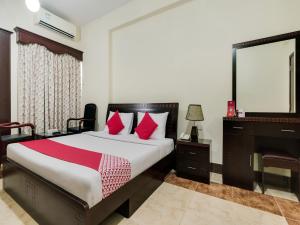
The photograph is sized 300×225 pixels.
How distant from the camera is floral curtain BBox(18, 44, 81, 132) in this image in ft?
11.0

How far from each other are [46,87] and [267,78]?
14.2 ft

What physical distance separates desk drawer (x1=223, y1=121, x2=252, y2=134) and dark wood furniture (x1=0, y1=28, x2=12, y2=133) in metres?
4.00

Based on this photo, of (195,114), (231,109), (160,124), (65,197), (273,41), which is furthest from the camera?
(160,124)

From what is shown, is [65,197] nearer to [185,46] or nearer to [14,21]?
[185,46]

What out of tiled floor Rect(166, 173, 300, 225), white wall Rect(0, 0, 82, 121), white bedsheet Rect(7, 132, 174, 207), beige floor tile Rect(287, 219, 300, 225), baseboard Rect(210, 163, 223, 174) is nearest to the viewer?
white bedsheet Rect(7, 132, 174, 207)

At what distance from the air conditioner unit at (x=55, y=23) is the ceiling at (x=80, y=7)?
154mm

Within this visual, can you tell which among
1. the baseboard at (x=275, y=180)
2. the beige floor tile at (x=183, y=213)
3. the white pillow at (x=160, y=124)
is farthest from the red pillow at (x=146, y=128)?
the baseboard at (x=275, y=180)

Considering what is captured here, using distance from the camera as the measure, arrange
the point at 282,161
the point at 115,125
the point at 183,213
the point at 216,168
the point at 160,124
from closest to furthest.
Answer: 1. the point at 183,213
2. the point at 282,161
3. the point at 216,168
4. the point at 160,124
5. the point at 115,125

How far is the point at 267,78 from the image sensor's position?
238cm

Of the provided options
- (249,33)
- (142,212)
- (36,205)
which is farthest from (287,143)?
(36,205)

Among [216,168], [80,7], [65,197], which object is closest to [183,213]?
[65,197]

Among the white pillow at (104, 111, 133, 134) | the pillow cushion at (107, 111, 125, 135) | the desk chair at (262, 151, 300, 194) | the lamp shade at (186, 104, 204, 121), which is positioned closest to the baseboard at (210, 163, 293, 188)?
the desk chair at (262, 151, 300, 194)

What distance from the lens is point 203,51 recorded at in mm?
2875

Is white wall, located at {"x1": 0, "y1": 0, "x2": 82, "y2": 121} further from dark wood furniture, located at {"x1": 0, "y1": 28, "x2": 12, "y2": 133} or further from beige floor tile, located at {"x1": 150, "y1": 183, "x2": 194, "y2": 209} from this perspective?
beige floor tile, located at {"x1": 150, "y1": 183, "x2": 194, "y2": 209}
